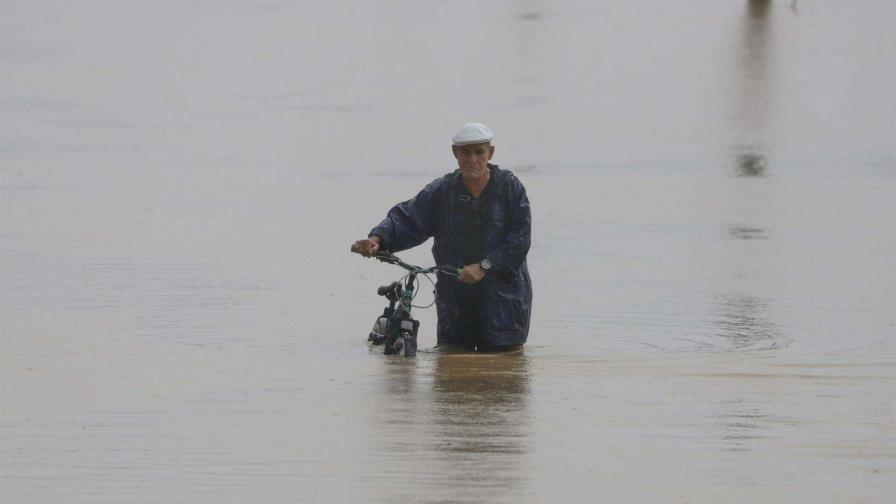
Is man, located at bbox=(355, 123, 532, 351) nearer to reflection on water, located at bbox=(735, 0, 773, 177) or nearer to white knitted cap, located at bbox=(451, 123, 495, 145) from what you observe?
white knitted cap, located at bbox=(451, 123, 495, 145)

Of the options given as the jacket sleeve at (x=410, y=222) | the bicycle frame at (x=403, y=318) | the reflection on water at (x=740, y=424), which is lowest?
the reflection on water at (x=740, y=424)

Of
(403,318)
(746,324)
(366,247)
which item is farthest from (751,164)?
(366,247)

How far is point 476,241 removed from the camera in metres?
10.3

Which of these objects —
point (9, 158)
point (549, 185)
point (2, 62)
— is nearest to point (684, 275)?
point (549, 185)

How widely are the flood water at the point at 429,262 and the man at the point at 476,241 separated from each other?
310 millimetres

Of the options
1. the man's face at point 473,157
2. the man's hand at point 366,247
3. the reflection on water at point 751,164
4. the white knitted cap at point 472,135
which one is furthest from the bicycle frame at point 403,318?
the reflection on water at point 751,164

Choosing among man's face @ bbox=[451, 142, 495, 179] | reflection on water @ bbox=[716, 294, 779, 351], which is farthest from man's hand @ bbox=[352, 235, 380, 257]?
reflection on water @ bbox=[716, 294, 779, 351]

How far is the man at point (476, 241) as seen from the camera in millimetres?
10172

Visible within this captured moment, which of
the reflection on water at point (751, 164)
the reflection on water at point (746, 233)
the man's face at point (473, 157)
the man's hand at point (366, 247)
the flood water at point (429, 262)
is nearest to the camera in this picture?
the flood water at point (429, 262)

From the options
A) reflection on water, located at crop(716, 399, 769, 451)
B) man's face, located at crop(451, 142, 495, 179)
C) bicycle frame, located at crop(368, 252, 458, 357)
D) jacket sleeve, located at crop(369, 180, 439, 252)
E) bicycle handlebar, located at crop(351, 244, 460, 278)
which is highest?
man's face, located at crop(451, 142, 495, 179)

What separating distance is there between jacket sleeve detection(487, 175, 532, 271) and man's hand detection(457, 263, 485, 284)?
5.2 inches

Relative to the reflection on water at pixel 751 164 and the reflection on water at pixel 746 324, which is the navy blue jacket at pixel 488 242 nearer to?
the reflection on water at pixel 746 324

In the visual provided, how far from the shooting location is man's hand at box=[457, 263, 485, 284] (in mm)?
10023

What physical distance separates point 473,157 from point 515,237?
47 centimetres
